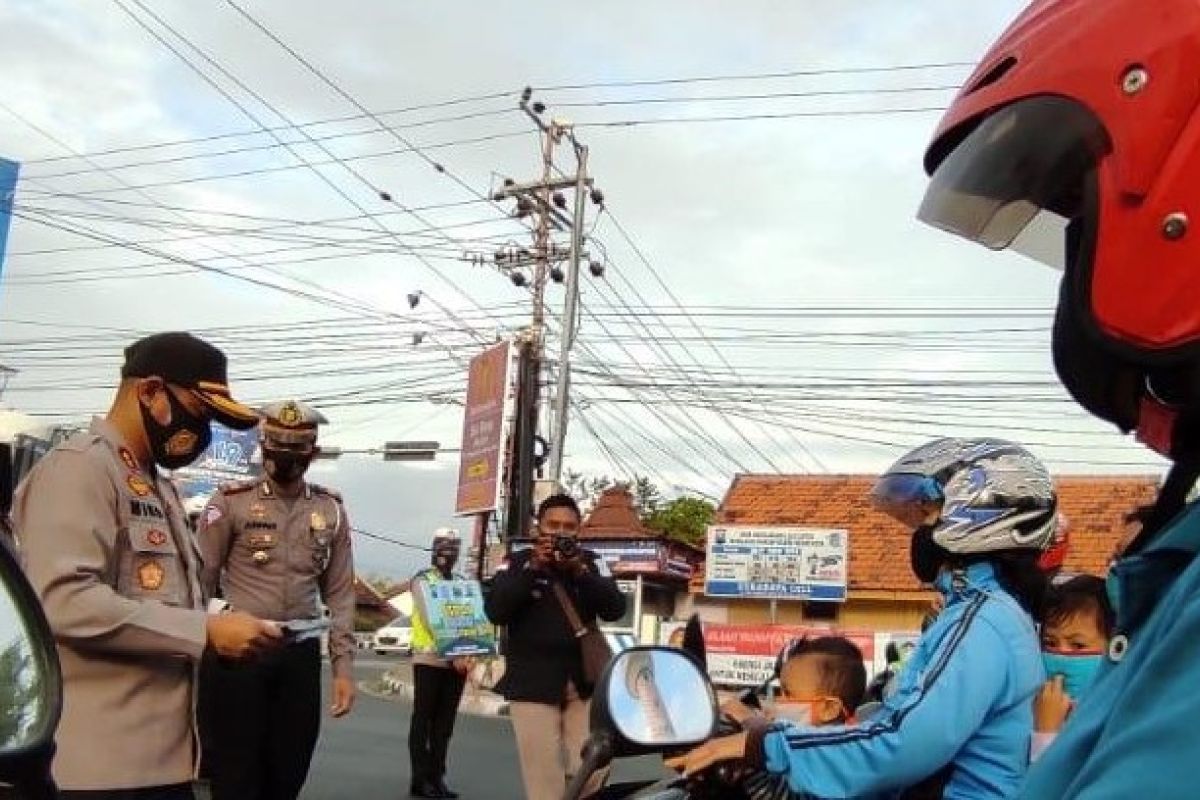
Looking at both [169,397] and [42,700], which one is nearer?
[42,700]

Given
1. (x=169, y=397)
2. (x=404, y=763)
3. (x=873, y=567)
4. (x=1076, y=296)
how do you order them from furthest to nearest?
(x=873, y=567), (x=404, y=763), (x=169, y=397), (x=1076, y=296)

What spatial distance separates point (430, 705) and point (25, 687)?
6.62 metres

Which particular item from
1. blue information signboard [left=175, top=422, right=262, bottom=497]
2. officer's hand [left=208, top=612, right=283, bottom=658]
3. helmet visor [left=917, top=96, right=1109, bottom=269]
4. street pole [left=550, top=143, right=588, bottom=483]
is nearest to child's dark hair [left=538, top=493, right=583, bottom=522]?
officer's hand [left=208, top=612, right=283, bottom=658]

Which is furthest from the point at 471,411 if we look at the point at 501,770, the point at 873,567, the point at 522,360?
the point at 501,770

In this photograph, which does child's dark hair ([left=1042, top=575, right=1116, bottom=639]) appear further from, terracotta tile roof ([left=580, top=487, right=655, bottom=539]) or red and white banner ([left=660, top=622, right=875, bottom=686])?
terracotta tile roof ([left=580, top=487, right=655, bottom=539])

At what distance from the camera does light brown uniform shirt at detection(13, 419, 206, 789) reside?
9.23 ft

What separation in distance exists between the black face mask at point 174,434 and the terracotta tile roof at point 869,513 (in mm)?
21247

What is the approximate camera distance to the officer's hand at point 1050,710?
10.5 feet

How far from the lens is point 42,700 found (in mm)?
1846

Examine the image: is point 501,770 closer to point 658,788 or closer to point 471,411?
point 658,788

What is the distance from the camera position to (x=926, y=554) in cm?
266

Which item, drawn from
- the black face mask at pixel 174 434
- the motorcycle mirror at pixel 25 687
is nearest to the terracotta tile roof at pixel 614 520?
the black face mask at pixel 174 434

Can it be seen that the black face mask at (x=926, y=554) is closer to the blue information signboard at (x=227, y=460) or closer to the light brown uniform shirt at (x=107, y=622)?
the light brown uniform shirt at (x=107, y=622)

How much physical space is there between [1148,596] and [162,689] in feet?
7.64
